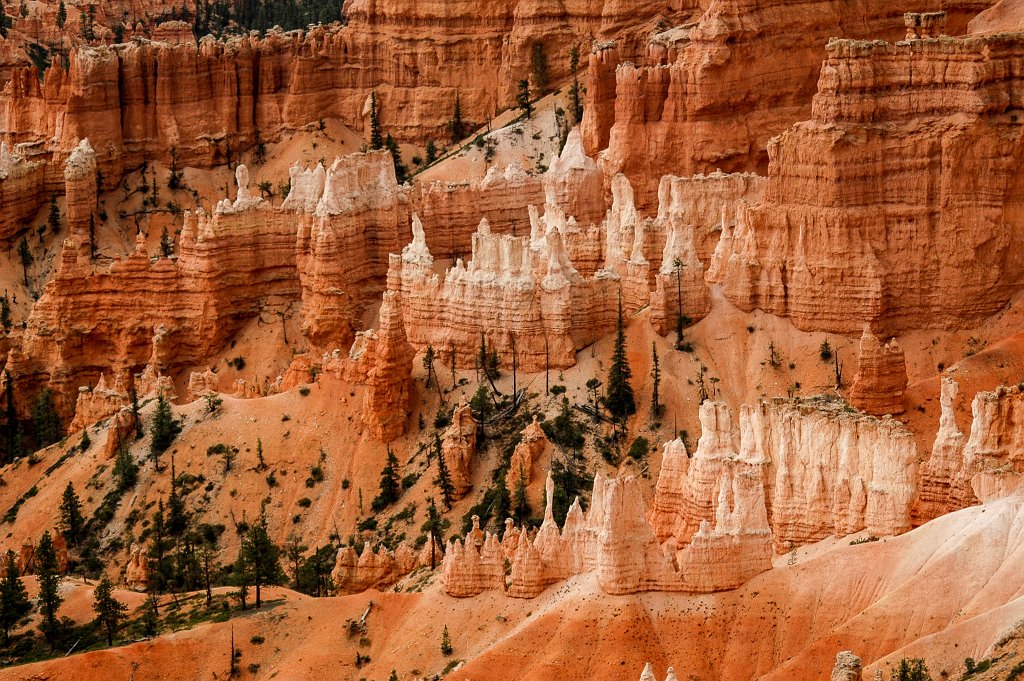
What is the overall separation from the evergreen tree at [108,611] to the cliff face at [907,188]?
97.0ft

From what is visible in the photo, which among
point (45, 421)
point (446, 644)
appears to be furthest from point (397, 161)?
point (446, 644)

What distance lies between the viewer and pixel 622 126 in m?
127

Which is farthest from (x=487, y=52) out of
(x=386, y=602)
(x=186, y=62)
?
(x=386, y=602)

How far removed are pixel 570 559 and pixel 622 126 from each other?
45679 millimetres

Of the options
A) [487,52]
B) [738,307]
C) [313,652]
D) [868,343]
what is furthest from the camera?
[487,52]

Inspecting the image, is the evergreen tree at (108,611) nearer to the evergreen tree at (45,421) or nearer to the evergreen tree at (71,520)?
the evergreen tree at (71,520)

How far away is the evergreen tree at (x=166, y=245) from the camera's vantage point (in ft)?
443

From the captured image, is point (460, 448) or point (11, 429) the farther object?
point (11, 429)

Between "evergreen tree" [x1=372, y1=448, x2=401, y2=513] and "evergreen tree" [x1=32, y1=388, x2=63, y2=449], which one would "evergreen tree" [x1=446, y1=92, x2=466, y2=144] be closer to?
"evergreen tree" [x1=32, y1=388, x2=63, y2=449]

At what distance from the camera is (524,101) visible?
143 meters

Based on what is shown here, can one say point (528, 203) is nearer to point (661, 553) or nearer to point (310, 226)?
point (310, 226)

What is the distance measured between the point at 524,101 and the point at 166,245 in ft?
64.5

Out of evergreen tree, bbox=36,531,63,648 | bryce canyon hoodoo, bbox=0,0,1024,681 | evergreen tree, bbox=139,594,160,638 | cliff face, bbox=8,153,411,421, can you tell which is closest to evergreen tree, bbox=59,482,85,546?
bryce canyon hoodoo, bbox=0,0,1024,681

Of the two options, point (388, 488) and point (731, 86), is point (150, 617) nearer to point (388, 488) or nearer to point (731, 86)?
point (388, 488)
